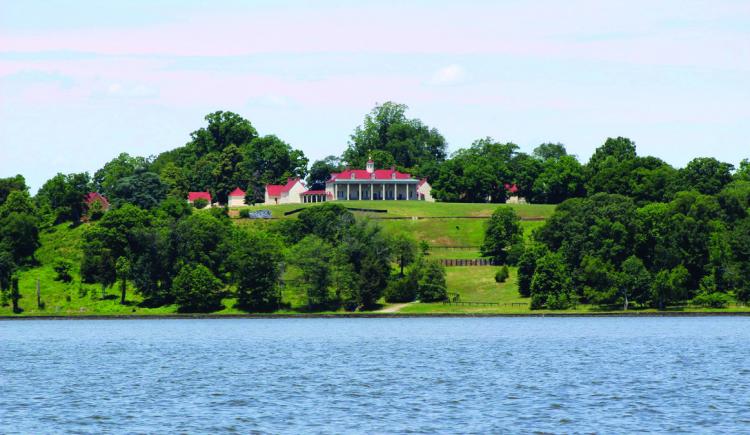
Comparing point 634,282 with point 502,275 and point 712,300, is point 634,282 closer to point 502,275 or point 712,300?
point 712,300

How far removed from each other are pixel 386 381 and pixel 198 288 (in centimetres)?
8966

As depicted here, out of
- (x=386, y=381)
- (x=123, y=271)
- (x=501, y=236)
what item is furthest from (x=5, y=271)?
(x=386, y=381)

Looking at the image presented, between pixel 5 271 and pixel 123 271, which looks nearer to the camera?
pixel 123 271

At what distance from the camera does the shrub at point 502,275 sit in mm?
162750

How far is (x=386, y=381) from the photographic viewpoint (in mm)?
65875

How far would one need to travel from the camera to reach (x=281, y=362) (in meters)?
80.5

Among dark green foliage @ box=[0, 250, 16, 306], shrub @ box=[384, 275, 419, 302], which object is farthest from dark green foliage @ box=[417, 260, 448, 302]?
dark green foliage @ box=[0, 250, 16, 306]

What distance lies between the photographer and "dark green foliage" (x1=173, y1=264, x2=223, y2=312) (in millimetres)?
152250

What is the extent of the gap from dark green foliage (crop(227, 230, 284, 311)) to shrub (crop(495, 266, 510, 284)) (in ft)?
104

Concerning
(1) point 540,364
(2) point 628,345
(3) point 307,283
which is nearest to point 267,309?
(3) point 307,283

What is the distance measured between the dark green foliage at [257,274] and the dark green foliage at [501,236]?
135 feet

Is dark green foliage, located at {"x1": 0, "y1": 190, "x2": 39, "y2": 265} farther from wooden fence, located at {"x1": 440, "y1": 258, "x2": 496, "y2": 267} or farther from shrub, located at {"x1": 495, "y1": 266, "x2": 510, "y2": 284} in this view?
shrub, located at {"x1": 495, "y1": 266, "x2": 510, "y2": 284}

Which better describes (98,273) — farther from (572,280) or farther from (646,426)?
(646,426)

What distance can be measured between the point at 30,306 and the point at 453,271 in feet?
204
